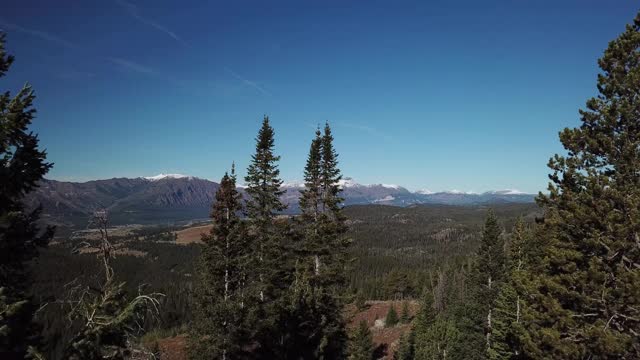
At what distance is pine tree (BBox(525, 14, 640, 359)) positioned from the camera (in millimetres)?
14500

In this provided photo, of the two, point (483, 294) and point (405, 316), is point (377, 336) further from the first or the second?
point (483, 294)

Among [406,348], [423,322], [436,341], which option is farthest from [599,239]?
[423,322]

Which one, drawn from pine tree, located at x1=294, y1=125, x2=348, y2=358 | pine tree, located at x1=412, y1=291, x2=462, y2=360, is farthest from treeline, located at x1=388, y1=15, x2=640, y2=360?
pine tree, located at x1=412, y1=291, x2=462, y2=360

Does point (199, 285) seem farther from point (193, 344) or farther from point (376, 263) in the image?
point (376, 263)

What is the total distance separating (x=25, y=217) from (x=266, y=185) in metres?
22.5

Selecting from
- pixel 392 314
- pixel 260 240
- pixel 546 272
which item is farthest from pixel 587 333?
pixel 392 314

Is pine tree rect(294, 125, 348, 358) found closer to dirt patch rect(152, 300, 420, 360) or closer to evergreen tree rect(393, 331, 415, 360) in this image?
dirt patch rect(152, 300, 420, 360)

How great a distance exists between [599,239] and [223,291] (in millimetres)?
20679

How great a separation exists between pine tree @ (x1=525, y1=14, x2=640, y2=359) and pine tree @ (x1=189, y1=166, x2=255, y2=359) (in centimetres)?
1634

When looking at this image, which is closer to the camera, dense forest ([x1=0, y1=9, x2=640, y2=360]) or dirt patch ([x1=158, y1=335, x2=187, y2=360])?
dense forest ([x1=0, y1=9, x2=640, y2=360])

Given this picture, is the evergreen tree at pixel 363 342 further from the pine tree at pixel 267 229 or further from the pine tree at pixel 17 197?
the pine tree at pixel 17 197

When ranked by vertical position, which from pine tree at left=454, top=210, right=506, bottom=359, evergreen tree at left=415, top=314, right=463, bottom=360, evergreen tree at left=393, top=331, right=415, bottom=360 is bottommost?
evergreen tree at left=393, top=331, right=415, bottom=360

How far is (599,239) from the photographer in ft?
49.8

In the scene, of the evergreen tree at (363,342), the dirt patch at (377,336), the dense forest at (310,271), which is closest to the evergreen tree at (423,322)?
the dirt patch at (377,336)
